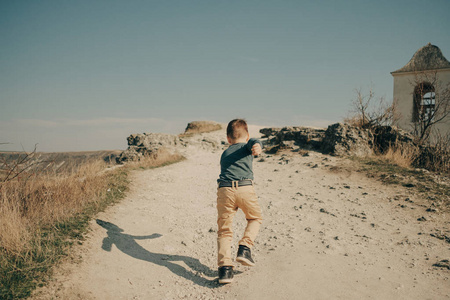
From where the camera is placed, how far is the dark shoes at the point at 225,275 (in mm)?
3154

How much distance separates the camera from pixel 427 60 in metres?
20.9

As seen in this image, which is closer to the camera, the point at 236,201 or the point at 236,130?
the point at 236,201

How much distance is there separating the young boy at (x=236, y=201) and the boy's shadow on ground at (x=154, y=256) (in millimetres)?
413

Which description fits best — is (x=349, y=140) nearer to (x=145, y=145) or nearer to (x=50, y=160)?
(x=145, y=145)

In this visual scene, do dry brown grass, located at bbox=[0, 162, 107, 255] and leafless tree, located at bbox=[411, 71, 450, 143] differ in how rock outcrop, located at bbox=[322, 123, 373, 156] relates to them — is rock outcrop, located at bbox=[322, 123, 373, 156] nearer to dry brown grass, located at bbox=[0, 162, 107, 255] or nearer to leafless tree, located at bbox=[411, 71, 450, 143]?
leafless tree, located at bbox=[411, 71, 450, 143]

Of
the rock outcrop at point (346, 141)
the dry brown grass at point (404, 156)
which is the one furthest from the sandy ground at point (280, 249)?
the rock outcrop at point (346, 141)

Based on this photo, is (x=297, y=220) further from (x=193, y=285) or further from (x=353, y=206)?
(x=193, y=285)

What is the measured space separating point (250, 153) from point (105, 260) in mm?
2339

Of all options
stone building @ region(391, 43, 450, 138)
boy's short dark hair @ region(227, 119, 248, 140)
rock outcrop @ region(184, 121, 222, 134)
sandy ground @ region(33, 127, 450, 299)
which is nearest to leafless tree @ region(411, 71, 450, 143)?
stone building @ region(391, 43, 450, 138)

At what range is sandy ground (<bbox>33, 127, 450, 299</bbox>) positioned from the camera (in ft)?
10.2

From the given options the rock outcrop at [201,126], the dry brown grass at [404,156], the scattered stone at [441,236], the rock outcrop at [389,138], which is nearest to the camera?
the scattered stone at [441,236]

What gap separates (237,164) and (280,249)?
61.6 inches

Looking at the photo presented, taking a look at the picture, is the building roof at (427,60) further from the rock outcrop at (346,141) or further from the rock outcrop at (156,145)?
the rock outcrop at (156,145)

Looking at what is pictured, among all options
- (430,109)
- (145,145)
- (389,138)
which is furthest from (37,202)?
(430,109)
